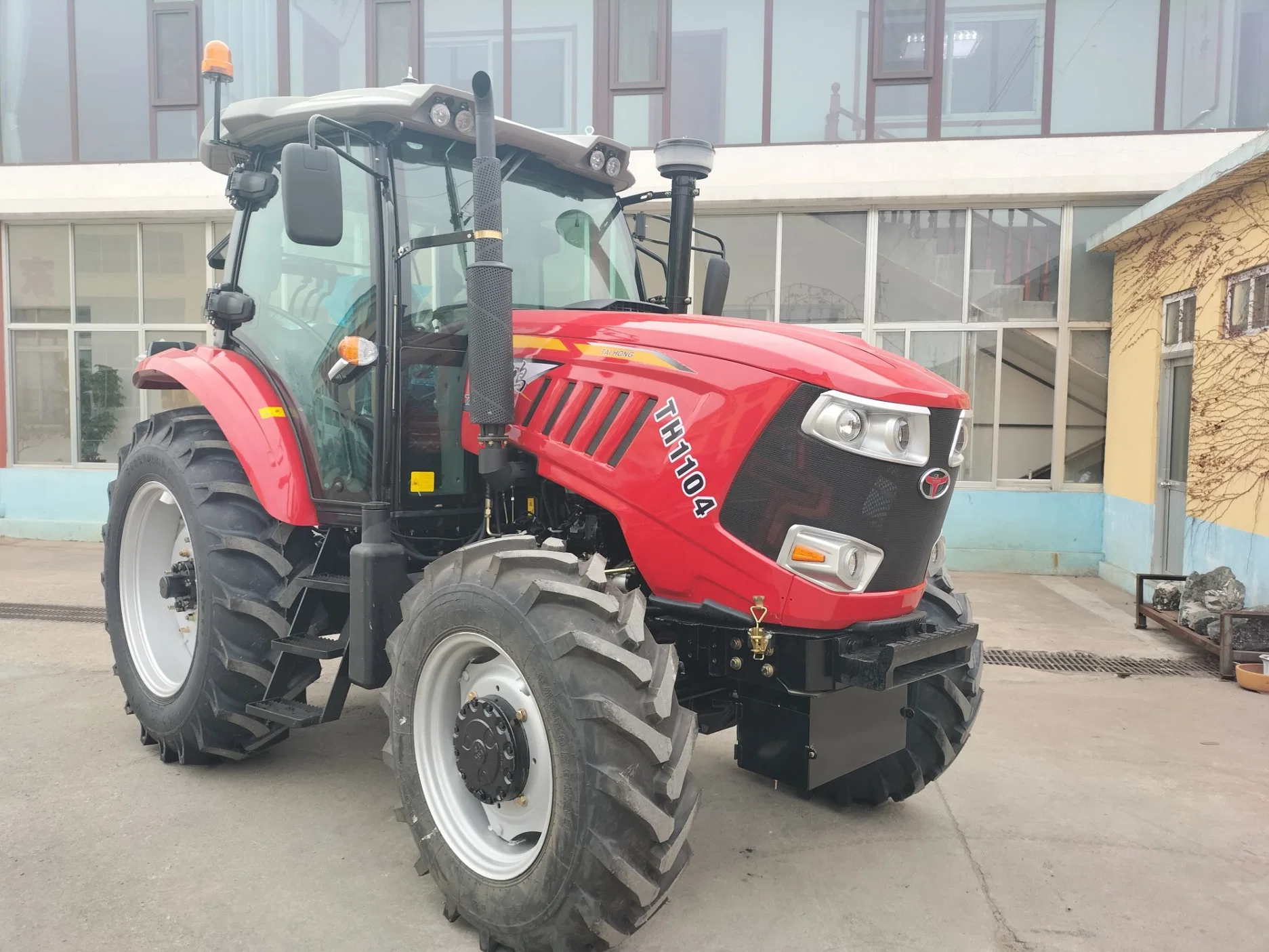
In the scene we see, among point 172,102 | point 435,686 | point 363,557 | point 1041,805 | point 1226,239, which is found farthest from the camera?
point 172,102

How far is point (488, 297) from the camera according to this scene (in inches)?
114

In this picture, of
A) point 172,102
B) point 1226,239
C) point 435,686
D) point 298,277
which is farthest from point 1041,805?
point 172,102

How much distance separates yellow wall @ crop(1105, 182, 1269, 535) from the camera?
679cm

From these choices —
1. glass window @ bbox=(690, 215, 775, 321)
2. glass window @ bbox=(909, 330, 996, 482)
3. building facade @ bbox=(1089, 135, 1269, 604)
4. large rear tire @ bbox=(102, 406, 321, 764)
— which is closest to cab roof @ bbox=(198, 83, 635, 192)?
large rear tire @ bbox=(102, 406, 321, 764)

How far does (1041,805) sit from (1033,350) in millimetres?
6943

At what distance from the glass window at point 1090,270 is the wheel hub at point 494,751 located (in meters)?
8.86

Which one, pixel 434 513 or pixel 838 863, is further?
pixel 434 513

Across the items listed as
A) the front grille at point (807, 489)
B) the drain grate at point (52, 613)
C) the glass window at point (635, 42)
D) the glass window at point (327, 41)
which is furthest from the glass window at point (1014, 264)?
the drain grate at point (52, 613)

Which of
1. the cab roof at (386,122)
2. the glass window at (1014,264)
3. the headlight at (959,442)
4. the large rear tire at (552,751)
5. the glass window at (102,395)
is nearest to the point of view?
the large rear tire at (552,751)

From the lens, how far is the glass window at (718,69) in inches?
395

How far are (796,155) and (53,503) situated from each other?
9.53 metres

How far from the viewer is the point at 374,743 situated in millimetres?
4332

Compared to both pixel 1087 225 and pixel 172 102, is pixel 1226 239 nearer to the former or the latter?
pixel 1087 225

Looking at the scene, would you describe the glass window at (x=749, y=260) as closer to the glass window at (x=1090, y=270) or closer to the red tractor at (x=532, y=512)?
the glass window at (x=1090, y=270)
